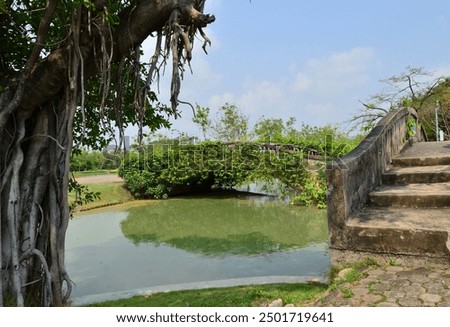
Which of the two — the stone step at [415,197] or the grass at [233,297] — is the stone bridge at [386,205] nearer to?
the stone step at [415,197]

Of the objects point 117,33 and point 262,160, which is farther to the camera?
point 262,160

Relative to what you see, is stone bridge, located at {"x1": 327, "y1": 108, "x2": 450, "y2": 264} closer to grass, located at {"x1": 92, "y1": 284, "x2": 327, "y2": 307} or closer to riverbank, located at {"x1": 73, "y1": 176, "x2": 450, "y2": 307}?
riverbank, located at {"x1": 73, "y1": 176, "x2": 450, "y2": 307}

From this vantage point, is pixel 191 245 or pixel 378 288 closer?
pixel 378 288

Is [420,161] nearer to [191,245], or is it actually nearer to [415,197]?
[415,197]

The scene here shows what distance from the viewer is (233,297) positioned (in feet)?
12.1

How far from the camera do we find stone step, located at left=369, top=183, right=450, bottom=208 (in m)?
3.73

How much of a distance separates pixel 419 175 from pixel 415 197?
0.76m

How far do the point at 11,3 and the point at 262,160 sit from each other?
1115 cm

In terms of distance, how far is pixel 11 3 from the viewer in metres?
3.49

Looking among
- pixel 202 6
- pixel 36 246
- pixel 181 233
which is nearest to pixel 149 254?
pixel 181 233

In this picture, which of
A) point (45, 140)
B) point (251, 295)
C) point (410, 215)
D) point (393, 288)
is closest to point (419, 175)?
point (410, 215)

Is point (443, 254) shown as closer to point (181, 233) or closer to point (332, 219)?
point (332, 219)

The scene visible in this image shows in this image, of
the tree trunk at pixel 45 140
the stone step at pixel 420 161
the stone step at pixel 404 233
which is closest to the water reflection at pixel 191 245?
Answer: the stone step at pixel 420 161

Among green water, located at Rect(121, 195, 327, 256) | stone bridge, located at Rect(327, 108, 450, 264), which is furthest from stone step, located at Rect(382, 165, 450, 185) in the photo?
green water, located at Rect(121, 195, 327, 256)
